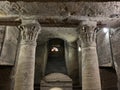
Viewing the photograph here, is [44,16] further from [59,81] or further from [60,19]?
[59,81]

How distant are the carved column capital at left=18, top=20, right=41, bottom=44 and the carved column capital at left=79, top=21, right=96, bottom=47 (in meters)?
1.66

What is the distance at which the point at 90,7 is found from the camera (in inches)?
237

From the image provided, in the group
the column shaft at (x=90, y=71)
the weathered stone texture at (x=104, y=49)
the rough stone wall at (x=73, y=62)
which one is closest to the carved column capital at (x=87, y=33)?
the column shaft at (x=90, y=71)

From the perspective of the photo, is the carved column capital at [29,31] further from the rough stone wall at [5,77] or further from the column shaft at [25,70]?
the rough stone wall at [5,77]

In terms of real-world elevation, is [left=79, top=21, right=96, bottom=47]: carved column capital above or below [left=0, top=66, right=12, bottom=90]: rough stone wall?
above

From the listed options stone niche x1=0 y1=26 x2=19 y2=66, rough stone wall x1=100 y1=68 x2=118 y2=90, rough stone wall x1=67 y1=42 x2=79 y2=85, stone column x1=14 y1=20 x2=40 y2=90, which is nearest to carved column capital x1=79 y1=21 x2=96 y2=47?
stone column x1=14 y1=20 x2=40 y2=90

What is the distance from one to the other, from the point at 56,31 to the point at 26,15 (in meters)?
2.70

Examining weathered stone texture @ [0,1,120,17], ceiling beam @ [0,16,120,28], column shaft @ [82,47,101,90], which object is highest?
weathered stone texture @ [0,1,120,17]

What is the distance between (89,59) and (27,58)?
2.15m

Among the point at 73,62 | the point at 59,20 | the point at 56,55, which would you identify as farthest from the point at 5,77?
the point at 56,55

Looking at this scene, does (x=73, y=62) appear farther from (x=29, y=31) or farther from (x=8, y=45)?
(x=29, y=31)

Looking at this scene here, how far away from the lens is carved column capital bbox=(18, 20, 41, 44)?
5992 millimetres

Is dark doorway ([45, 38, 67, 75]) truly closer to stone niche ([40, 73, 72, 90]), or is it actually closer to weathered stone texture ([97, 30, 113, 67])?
stone niche ([40, 73, 72, 90])

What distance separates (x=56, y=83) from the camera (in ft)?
28.9
